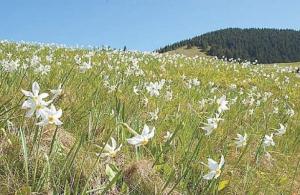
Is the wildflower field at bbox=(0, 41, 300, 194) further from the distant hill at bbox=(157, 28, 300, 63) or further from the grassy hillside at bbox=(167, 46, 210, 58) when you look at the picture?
the grassy hillside at bbox=(167, 46, 210, 58)

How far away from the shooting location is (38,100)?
294 cm

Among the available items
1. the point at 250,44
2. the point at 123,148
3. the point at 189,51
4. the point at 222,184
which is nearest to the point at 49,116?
the point at 123,148

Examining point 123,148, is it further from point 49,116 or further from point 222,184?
point 49,116

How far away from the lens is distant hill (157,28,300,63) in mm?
168250

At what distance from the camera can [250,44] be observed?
17550 centimetres

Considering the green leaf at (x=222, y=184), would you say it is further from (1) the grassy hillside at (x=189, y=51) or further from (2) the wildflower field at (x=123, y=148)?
(1) the grassy hillside at (x=189, y=51)

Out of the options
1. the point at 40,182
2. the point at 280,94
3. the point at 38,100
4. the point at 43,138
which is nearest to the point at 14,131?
the point at 43,138

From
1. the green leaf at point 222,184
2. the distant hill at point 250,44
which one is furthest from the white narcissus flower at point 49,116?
the distant hill at point 250,44

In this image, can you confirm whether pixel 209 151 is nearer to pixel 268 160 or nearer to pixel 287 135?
pixel 268 160

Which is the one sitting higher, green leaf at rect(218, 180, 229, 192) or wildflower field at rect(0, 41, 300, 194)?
wildflower field at rect(0, 41, 300, 194)

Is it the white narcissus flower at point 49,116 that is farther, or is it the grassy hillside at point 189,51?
the grassy hillside at point 189,51

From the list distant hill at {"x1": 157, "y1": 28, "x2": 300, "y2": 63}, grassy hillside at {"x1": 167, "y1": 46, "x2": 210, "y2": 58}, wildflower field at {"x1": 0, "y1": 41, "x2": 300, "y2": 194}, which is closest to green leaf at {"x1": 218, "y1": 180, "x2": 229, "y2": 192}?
wildflower field at {"x1": 0, "y1": 41, "x2": 300, "y2": 194}

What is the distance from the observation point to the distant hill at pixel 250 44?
16825cm

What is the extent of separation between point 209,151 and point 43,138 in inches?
74.1
